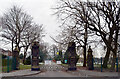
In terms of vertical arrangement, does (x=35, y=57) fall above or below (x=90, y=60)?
above

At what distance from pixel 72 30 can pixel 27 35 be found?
18972 millimetres

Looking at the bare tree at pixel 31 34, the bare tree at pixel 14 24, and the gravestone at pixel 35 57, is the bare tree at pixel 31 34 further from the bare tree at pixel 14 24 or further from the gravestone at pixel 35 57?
the gravestone at pixel 35 57

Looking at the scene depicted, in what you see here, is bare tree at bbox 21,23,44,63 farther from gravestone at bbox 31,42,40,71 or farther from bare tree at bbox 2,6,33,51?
gravestone at bbox 31,42,40,71

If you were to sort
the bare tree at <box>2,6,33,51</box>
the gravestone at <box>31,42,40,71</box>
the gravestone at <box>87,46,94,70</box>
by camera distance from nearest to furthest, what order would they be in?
the gravestone at <box>31,42,40,71</box>, the gravestone at <box>87,46,94,70</box>, the bare tree at <box>2,6,33,51</box>

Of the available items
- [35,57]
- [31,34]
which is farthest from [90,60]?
[31,34]

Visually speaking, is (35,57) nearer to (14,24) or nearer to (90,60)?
(90,60)

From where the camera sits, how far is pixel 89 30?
88.6ft

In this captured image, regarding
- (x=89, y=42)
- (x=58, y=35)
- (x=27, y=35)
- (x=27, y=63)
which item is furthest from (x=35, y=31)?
(x=89, y=42)

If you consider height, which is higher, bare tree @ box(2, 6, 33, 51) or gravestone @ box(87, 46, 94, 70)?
bare tree @ box(2, 6, 33, 51)

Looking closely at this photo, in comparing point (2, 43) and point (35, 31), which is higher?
point (35, 31)

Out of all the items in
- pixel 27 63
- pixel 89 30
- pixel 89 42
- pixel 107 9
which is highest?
pixel 107 9

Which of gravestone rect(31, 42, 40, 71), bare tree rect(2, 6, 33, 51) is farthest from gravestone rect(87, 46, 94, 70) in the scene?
bare tree rect(2, 6, 33, 51)

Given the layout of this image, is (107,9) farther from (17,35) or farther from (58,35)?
(17,35)

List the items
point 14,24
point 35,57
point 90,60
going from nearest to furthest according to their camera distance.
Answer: point 35,57 < point 90,60 < point 14,24
